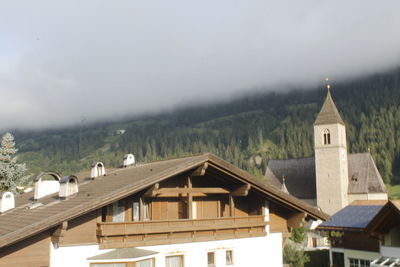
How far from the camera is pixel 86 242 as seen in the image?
45.1 feet

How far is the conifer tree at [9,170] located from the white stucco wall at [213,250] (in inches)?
918

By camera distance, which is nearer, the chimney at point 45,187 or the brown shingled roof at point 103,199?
the brown shingled roof at point 103,199

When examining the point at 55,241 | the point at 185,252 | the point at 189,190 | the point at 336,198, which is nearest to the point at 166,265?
the point at 185,252

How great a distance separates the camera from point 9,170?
34.6 m

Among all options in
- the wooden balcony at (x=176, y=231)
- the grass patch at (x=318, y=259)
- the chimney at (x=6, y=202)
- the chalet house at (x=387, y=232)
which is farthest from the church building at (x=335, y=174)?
the chimney at (x=6, y=202)

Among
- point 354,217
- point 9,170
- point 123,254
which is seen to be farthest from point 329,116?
point 123,254

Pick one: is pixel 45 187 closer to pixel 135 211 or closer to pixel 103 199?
pixel 135 211

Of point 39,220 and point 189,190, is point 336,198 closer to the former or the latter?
point 189,190

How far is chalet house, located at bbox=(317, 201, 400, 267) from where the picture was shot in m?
19.8

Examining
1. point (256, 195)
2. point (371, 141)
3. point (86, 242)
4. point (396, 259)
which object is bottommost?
point (396, 259)

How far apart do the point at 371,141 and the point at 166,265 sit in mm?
157916

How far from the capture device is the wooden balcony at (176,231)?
14.0 metres

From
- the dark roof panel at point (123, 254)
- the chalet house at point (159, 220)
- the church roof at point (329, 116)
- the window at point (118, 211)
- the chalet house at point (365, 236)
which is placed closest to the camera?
the chalet house at point (159, 220)

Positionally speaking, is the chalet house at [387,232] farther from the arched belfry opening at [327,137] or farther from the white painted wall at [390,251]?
the arched belfry opening at [327,137]
